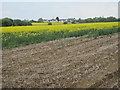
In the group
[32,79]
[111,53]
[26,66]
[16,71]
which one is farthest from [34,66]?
[111,53]

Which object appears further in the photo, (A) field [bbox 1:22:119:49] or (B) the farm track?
(A) field [bbox 1:22:119:49]

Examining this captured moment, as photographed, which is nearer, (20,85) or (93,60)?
(20,85)

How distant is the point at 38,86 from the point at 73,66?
1.67 m

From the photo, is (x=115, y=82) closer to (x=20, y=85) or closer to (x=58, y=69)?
(x=58, y=69)

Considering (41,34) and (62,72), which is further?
(41,34)

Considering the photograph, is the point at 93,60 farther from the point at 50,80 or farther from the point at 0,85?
the point at 0,85

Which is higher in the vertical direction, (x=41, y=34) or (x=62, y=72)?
(x=41, y=34)

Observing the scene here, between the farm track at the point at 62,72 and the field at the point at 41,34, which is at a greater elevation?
the field at the point at 41,34

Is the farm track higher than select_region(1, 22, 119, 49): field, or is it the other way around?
select_region(1, 22, 119, 49): field

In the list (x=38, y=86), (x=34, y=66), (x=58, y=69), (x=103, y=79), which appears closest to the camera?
(x=38, y=86)

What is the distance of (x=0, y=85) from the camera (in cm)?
442

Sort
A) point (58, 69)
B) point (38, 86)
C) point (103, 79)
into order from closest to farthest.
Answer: point (38, 86) → point (103, 79) → point (58, 69)

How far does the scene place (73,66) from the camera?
5.61m

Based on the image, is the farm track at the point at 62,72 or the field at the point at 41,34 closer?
the farm track at the point at 62,72
